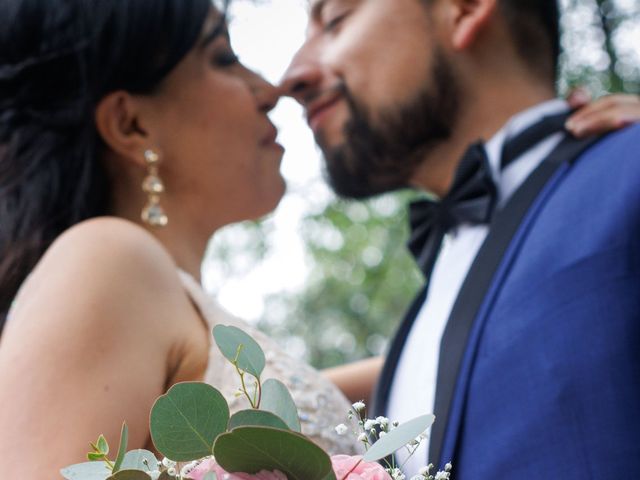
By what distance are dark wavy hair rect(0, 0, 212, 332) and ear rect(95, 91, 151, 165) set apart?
3cm

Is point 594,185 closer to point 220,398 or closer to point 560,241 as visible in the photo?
point 560,241

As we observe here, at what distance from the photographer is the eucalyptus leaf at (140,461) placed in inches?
A: 46.4

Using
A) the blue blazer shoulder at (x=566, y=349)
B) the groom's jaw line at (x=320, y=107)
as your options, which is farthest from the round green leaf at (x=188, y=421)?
the groom's jaw line at (x=320, y=107)

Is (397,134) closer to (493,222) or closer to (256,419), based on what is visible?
(493,222)

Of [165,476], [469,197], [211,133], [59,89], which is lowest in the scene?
[469,197]

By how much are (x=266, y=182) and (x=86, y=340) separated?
1343 mm

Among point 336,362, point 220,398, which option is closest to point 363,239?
point 336,362

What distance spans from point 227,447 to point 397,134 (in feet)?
8.52

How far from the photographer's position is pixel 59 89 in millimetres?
2855

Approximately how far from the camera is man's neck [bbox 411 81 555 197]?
11.4 feet

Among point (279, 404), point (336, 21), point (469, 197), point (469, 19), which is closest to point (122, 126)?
point (469, 197)

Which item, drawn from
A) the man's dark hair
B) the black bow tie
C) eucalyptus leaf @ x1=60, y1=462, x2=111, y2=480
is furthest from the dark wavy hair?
eucalyptus leaf @ x1=60, y1=462, x2=111, y2=480

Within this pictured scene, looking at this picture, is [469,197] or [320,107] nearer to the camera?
[469,197]

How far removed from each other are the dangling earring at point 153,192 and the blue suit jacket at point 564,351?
1.03 m
